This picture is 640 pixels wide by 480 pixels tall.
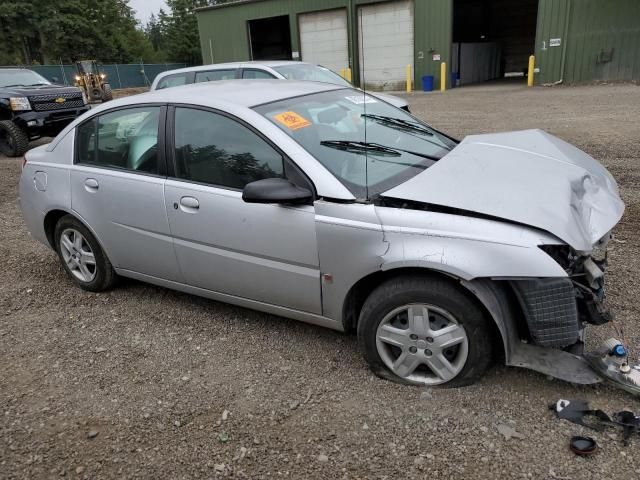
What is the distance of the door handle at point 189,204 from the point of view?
10.6ft

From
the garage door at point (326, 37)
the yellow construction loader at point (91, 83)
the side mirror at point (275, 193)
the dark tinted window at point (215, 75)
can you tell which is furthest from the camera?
the garage door at point (326, 37)

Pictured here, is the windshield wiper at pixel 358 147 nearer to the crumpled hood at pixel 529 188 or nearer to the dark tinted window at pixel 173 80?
the crumpled hood at pixel 529 188

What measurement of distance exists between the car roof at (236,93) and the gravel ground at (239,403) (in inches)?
58.6

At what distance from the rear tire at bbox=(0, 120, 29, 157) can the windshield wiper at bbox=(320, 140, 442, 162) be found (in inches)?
391

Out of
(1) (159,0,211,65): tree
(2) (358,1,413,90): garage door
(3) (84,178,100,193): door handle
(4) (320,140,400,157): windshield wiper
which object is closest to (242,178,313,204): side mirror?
(4) (320,140,400,157): windshield wiper

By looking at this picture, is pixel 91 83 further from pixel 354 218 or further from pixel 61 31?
pixel 61 31

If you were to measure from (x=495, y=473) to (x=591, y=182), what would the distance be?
1.73m

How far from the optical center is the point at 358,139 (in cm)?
329

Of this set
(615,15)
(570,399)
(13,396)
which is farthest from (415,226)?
(615,15)

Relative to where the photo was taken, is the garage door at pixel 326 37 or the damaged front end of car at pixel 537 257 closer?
the damaged front end of car at pixel 537 257

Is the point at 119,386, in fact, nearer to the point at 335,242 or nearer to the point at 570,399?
the point at 335,242

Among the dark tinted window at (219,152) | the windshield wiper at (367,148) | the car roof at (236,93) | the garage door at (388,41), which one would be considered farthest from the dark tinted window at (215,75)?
the garage door at (388,41)

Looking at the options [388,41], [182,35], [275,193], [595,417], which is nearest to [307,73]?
[275,193]

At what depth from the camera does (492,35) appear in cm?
3192
